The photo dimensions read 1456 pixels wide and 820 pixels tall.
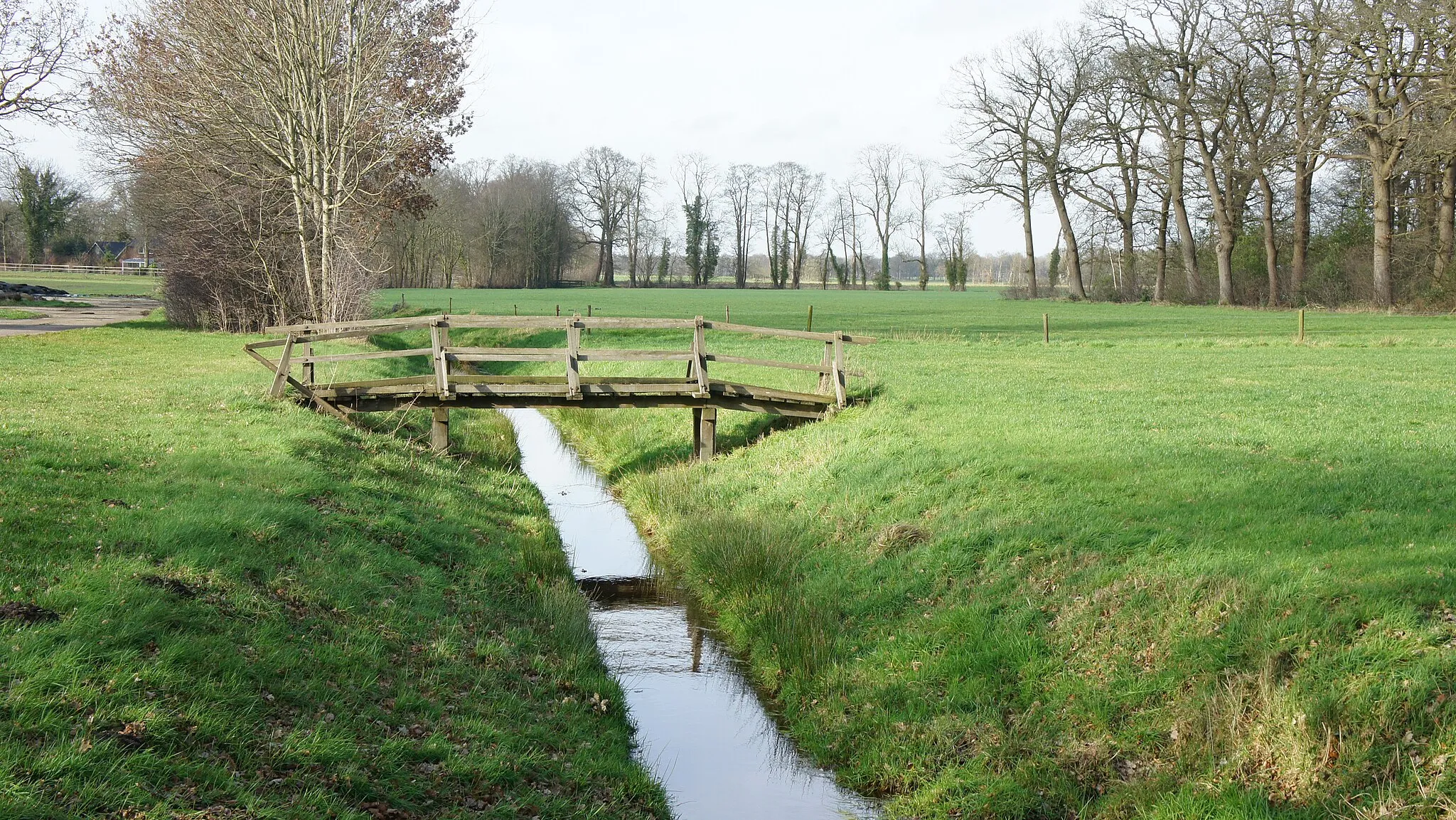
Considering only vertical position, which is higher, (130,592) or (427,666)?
(130,592)

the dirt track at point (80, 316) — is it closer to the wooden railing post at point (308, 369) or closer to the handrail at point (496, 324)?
the wooden railing post at point (308, 369)

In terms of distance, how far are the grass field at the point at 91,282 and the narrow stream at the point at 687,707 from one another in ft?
167

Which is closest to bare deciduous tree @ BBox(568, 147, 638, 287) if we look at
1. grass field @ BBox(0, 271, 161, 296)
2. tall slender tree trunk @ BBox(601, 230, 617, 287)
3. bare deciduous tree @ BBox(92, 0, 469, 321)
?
tall slender tree trunk @ BBox(601, 230, 617, 287)

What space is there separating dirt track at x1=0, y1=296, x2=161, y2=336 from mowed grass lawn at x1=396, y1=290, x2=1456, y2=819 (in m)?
24.6

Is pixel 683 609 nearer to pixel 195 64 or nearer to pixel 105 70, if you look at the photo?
pixel 195 64

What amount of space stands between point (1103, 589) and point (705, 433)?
9697 millimetres

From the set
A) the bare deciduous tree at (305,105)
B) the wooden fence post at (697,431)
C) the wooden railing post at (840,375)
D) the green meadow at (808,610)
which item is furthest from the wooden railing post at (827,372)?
the bare deciduous tree at (305,105)

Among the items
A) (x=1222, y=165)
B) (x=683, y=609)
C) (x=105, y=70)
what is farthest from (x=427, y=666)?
(x=1222, y=165)

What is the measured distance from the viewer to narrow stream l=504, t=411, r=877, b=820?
7789 millimetres

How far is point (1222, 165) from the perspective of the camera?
5075cm

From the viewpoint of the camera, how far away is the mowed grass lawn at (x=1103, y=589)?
21.7ft

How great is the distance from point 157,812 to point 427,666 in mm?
3125

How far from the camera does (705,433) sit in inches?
700

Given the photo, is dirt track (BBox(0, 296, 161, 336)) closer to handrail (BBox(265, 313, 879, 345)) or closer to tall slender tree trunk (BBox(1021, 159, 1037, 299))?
handrail (BBox(265, 313, 879, 345))
